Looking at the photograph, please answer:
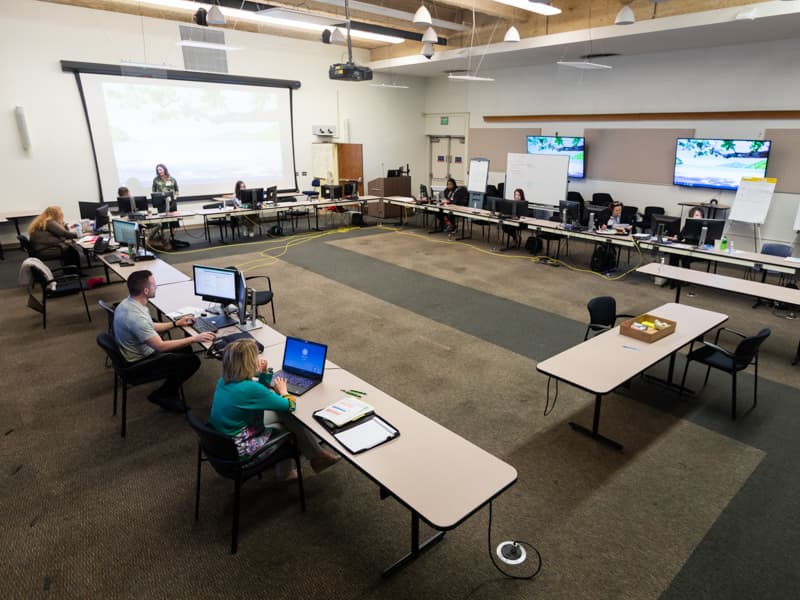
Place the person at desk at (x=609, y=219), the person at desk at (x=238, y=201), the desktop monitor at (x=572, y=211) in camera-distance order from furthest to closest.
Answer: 1. the person at desk at (x=238, y=201)
2. the desktop monitor at (x=572, y=211)
3. the person at desk at (x=609, y=219)

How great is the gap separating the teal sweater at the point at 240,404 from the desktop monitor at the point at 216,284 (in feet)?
5.43

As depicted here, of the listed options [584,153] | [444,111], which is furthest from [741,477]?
[444,111]

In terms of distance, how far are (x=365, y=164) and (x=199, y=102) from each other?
16.3 feet

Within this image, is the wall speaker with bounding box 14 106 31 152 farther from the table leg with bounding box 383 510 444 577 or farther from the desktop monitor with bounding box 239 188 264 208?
the table leg with bounding box 383 510 444 577

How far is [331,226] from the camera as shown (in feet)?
41.1

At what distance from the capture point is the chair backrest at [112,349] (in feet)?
11.7

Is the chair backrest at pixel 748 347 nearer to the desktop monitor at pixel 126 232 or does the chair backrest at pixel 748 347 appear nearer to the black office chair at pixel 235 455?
the black office chair at pixel 235 455

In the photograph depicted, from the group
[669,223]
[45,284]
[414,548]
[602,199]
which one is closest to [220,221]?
Result: [45,284]

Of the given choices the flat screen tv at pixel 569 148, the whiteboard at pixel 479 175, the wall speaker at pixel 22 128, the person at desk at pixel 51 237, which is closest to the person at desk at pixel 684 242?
the flat screen tv at pixel 569 148

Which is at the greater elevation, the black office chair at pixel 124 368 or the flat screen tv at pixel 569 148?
the flat screen tv at pixel 569 148

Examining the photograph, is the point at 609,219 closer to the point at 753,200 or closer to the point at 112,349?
the point at 753,200

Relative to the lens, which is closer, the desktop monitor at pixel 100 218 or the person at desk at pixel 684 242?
the person at desk at pixel 684 242

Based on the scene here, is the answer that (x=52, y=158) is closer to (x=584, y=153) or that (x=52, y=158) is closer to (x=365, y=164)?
(x=365, y=164)

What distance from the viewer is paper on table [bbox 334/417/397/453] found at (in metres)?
2.50
